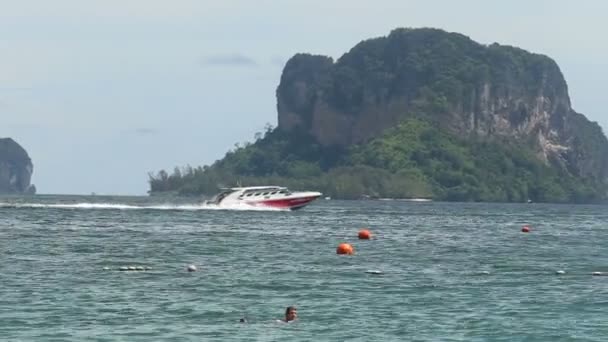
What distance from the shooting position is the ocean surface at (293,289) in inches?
1791

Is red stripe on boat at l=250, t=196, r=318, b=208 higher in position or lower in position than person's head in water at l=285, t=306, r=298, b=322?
higher

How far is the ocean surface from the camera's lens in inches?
1791

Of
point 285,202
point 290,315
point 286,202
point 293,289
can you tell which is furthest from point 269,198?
point 290,315

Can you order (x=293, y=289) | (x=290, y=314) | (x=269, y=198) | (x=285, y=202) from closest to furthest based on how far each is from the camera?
(x=290, y=314) < (x=293, y=289) < (x=269, y=198) < (x=285, y=202)

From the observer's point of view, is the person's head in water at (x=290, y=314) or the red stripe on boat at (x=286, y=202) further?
the red stripe on boat at (x=286, y=202)

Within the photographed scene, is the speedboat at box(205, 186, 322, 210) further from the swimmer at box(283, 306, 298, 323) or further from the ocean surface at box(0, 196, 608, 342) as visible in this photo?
the swimmer at box(283, 306, 298, 323)

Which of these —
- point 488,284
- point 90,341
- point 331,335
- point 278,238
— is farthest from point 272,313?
point 278,238

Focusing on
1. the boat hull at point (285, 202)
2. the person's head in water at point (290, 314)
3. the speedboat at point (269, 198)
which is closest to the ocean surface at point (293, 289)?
the person's head in water at point (290, 314)

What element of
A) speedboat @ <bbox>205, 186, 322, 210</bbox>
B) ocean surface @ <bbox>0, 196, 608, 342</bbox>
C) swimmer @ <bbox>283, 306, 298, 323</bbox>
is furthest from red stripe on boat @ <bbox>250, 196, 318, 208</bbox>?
swimmer @ <bbox>283, 306, 298, 323</bbox>

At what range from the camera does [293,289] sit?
191 feet

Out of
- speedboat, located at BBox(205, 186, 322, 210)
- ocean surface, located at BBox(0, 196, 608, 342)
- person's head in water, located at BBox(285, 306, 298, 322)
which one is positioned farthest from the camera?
speedboat, located at BBox(205, 186, 322, 210)

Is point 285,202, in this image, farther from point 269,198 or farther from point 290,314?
point 290,314

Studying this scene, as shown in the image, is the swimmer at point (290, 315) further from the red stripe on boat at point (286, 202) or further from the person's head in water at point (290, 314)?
the red stripe on boat at point (286, 202)

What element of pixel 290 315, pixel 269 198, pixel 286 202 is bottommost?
pixel 290 315
